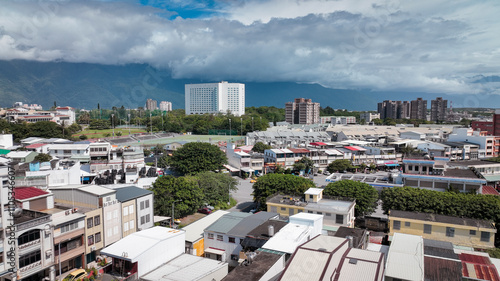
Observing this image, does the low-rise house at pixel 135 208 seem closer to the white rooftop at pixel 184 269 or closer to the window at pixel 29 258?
the window at pixel 29 258

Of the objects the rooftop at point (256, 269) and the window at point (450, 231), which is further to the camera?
the window at point (450, 231)

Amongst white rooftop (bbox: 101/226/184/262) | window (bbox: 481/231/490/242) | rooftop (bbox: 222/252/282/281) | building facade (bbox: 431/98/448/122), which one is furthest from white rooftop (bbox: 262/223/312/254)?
building facade (bbox: 431/98/448/122)

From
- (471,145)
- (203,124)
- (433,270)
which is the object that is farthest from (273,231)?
(203,124)

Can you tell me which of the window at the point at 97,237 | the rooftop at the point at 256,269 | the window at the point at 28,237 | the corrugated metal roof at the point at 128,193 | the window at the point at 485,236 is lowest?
the window at the point at 485,236

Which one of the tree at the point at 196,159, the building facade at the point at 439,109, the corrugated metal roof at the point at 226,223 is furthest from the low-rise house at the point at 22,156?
the building facade at the point at 439,109

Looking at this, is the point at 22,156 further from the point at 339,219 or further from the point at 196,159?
the point at 339,219

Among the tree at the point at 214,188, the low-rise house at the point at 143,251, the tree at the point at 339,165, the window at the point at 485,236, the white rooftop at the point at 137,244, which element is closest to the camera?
the low-rise house at the point at 143,251

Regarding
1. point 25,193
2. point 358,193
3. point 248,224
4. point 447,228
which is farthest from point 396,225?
point 25,193
